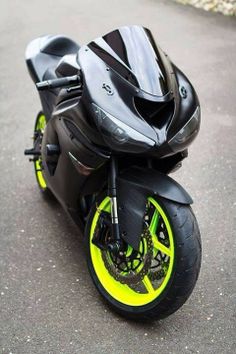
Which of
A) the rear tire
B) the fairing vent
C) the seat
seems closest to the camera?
the fairing vent

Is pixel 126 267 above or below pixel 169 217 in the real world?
below

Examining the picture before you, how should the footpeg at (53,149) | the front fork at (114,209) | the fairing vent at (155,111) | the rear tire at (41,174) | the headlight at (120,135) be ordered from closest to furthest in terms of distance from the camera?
the headlight at (120,135) → the fairing vent at (155,111) → the front fork at (114,209) → the footpeg at (53,149) → the rear tire at (41,174)

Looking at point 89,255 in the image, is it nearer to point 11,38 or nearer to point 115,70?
point 115,70

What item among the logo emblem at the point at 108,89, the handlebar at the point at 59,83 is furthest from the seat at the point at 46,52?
the logo emblem at the point at 108,89

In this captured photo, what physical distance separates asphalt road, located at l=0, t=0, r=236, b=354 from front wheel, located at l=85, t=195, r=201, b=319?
0.13m

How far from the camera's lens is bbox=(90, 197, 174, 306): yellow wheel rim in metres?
3.00

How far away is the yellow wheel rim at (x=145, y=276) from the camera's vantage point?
9.84 ft

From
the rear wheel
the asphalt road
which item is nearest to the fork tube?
the asphalt road

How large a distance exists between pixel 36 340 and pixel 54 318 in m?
0.19

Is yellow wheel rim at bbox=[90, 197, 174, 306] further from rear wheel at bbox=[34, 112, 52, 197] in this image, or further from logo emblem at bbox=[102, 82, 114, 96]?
rear wheel at bbox=[34, 112, 52, 197]

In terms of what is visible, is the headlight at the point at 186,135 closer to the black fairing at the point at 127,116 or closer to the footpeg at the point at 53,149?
the black fairing at the point at 127,116

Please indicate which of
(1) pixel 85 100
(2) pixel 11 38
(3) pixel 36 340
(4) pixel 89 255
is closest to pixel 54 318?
(3) pixel 36 340

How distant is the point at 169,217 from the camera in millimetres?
2932

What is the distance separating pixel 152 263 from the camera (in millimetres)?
3246
